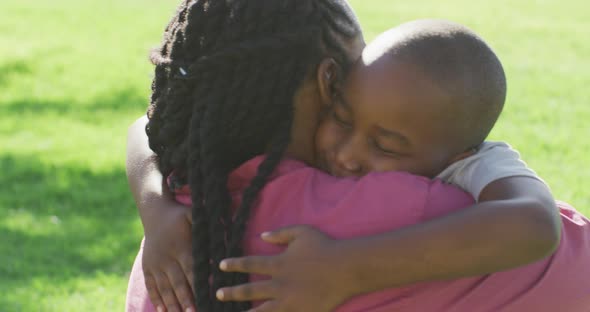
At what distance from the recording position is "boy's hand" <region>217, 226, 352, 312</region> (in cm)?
218

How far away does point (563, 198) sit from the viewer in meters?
6.71

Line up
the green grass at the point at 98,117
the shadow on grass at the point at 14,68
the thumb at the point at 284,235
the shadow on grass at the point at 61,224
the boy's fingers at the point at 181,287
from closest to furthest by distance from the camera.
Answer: the thumb at the point at 284,235
the boy's fingers at the point at 181,287
the shadow on grass at the point at 61,224
the green grass at the point at 98,117
the shadow on grass at the point at 14,68

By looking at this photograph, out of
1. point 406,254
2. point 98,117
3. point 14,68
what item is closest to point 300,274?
point 406,254

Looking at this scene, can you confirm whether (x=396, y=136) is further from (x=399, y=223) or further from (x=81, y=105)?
(x=81, y=105)

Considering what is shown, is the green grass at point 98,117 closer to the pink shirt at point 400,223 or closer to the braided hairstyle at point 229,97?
the braided hairstyle at point 229,97

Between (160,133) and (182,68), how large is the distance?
0.21 metres

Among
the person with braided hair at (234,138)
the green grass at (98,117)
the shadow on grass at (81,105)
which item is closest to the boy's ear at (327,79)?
the person with braided hair at (234,138)

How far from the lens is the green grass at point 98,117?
582cm

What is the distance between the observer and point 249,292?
7.41 feet

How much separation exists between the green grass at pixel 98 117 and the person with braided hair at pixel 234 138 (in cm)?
284

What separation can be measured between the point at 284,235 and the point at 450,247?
15.5 inches

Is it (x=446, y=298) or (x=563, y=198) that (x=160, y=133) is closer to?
(x=446, y=298)

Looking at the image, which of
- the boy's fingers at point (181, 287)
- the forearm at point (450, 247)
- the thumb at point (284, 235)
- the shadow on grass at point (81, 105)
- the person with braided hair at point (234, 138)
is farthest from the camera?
the shadow on grass at point (81, 105)

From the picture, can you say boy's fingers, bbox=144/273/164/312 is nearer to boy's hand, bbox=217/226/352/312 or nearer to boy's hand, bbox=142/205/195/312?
boy's hand, bbox=142/205/195/312
